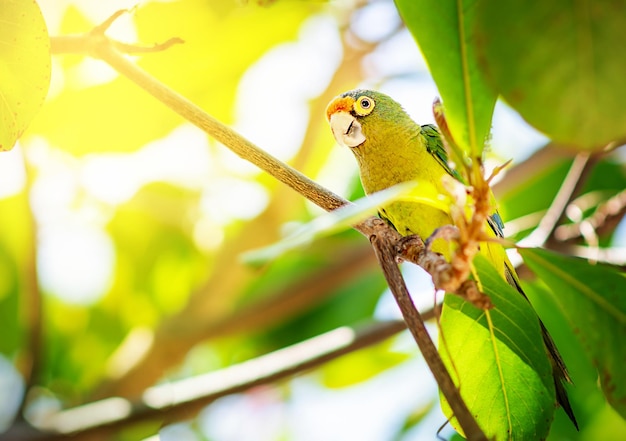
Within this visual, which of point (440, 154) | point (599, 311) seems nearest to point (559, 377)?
→ point (599, 311)

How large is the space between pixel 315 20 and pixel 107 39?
1908 mm

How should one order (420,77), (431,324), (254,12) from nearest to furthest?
(431,324) → (254,12) → (420,77)

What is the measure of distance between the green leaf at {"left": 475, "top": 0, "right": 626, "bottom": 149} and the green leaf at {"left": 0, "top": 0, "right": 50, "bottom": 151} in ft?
2.14

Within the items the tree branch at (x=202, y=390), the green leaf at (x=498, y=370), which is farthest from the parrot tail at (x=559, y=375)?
the tree branch at (x=202, y=390)

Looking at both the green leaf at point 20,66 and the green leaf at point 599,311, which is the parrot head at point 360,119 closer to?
the green leaf at point 599,311

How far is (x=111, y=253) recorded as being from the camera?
111 inches

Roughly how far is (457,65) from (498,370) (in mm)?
557

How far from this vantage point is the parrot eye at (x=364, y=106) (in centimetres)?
188

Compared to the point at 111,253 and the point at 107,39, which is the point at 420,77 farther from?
the point at 107,39

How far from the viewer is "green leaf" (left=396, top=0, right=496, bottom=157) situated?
3.34 ft

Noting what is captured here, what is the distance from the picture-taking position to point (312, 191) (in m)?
0.98

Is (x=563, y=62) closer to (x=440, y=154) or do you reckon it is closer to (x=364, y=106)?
(x=440, y=154)

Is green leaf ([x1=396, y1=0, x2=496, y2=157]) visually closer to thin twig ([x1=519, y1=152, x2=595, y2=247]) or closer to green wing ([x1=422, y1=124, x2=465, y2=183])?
green wing ([x1=422, y1=124, x2=465, y2=183])

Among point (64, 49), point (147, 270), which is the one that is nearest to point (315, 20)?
point (147, 270)
